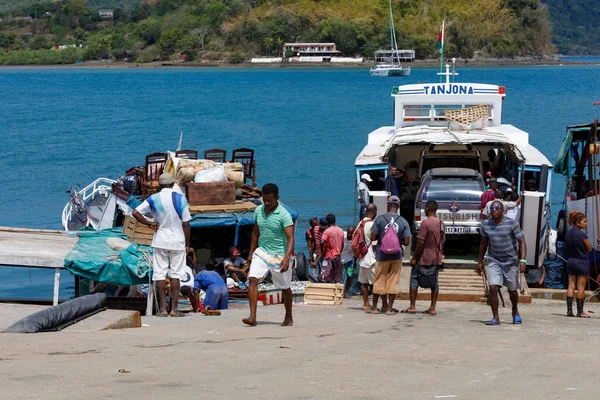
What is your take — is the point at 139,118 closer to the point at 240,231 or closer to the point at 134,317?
the point at 240,231

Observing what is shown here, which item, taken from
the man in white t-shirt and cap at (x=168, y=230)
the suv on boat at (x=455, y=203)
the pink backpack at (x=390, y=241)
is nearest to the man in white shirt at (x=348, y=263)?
the suv on boat at (x=455, y=203)

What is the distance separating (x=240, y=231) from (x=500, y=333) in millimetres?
6652

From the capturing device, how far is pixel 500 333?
38.1 ft

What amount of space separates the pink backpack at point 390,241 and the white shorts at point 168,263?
2.67 meters

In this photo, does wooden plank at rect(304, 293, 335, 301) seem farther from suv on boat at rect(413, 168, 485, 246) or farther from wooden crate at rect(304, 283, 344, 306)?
suv on boat at rect(413, 168, 485, 246)

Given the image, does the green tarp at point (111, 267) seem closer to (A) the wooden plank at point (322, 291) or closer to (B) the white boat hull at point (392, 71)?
(A) the wooden plank at point (322, 291)

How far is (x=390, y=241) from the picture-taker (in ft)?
41.8

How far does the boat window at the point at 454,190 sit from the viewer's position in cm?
1666

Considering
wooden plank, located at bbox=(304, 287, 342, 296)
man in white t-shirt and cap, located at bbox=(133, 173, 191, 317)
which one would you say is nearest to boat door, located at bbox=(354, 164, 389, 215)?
wooden plank, located at bbox=(304, 287, 342, 296)

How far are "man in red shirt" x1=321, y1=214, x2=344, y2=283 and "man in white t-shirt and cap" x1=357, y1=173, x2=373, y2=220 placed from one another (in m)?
1.64

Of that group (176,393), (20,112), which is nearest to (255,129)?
(20,112)

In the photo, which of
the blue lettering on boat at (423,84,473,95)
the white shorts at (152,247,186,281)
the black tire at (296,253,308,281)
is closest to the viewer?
the white shorts at (152,247,186,281)

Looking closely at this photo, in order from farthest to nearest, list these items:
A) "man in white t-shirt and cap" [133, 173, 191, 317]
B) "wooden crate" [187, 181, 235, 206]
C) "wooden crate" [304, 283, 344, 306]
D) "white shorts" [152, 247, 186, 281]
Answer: "wooden crate" [187, 181, 235, 206]
"wooden crate" [304, 283, 344, 306]
"white shorts" [152, 247, 186, 281]
"man in white t-shirt and cap" [133, 173, 191, 317]

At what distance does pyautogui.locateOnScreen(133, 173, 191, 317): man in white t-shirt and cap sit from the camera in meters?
11.6
